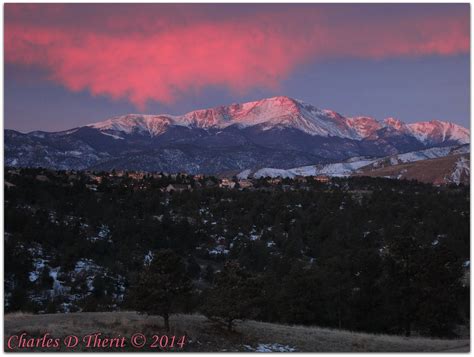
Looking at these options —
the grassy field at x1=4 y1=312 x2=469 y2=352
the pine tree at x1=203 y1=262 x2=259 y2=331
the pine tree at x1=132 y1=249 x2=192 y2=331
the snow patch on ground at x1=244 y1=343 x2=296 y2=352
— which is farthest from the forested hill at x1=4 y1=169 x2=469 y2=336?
the snow patch on ground at x1=244 y1=343 x2=296 y2=352

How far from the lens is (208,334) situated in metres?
30.0

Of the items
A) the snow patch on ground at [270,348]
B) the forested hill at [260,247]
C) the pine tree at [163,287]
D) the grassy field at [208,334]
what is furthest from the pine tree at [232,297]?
the snow patch on ground at [270,348]

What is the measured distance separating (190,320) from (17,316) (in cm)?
1080

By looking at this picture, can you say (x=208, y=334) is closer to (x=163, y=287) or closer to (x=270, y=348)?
(x=163, y=287)

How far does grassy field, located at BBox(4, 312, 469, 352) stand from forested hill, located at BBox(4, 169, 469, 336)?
214 cm

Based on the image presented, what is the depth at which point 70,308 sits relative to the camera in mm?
59156

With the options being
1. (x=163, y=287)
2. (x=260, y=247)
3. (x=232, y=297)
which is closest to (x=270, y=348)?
(x=232, y=297)

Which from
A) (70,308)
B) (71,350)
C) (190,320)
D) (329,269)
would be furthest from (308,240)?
(71,350)

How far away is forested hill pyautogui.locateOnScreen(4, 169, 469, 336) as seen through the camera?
45.5m

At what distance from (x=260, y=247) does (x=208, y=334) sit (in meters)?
83.0

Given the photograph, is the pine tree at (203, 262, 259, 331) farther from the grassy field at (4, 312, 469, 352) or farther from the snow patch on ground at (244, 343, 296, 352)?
the snow patch on ground at (244, 343, 296, 352)

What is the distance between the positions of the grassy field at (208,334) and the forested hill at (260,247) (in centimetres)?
214

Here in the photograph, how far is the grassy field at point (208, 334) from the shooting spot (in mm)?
27141

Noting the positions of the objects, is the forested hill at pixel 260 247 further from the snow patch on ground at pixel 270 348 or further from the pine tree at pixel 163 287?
the snow patch on ground at pixel 270 348
